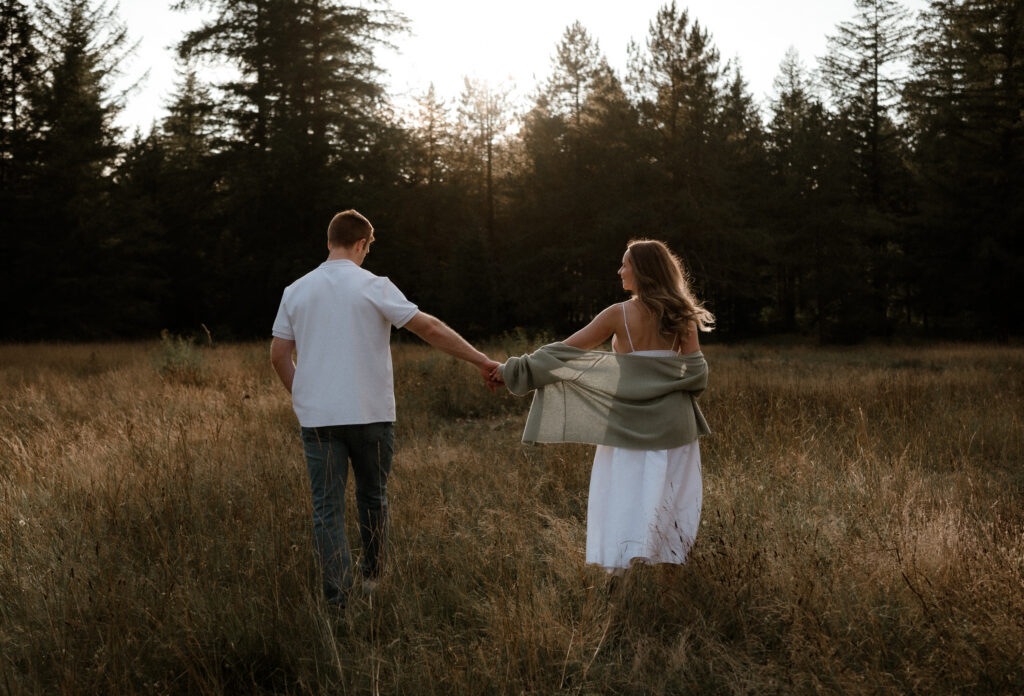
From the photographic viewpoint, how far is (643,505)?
3.76 m

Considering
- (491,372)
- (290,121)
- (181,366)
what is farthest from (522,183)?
(491,372)

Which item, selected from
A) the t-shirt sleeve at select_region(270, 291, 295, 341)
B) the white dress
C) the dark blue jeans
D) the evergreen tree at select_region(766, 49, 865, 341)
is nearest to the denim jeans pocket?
the dark blue jeans

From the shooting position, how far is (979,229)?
2658 centimetres

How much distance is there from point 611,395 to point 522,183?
101 ft

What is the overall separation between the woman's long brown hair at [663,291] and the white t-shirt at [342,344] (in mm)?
1300

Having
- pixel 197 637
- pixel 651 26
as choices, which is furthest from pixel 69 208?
pixel 197 637

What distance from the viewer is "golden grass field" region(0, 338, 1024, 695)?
2.93 meters

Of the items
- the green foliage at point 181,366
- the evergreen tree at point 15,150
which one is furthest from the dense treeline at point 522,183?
the green foliage at point 181,366

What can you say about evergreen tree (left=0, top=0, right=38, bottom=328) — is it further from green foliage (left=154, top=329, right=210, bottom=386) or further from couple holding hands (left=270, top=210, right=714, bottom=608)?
couple holding hands (left=270, top=210, right=714, bottom=608)

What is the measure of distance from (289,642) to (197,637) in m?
0.42

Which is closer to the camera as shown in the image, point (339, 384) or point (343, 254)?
point (339, 384)

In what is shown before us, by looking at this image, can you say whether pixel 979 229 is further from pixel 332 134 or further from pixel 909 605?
pixel 909 605

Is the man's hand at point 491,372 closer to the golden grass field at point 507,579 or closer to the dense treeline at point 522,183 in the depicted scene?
the golden grass field at point 507,579

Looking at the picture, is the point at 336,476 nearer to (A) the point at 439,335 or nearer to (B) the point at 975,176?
(A) the point at 439,335
